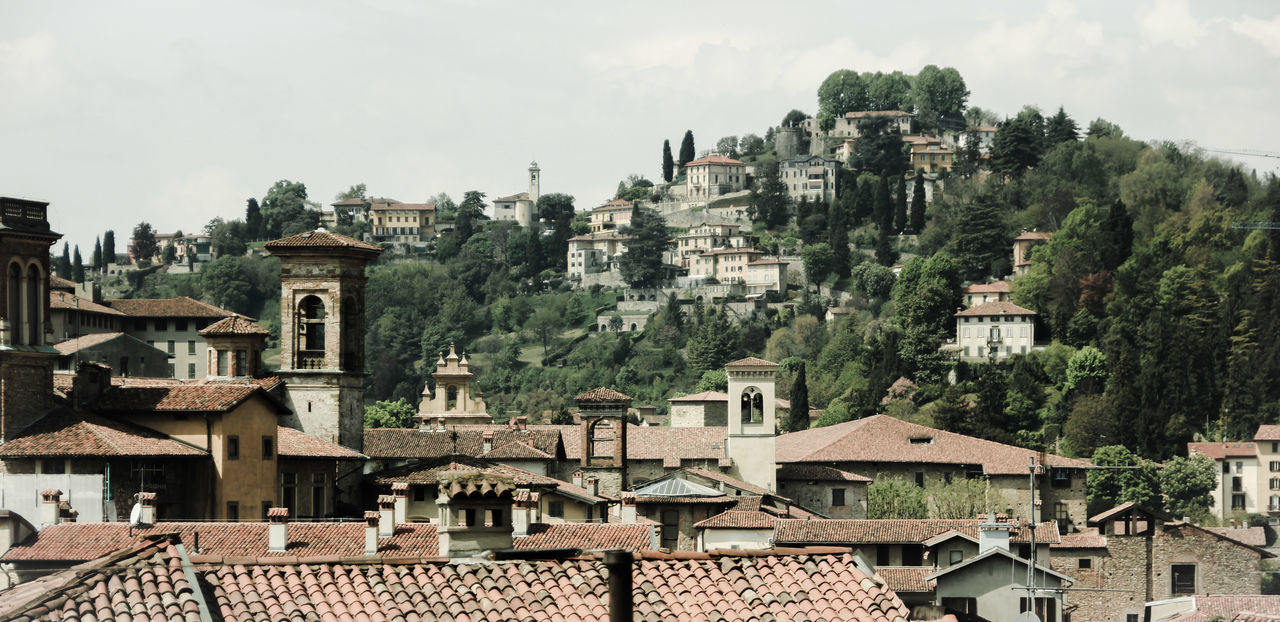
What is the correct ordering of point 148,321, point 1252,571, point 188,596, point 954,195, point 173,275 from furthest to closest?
1. point 173,275
2. point 954,195
3. point 148,321
4. point 1252,571
5. point 188,596

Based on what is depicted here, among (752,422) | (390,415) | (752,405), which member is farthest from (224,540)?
(390,415)

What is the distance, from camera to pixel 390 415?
11112 cm

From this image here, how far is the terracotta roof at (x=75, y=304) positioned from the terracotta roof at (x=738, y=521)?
36329mm

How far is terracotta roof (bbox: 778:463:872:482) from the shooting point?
74.1 m

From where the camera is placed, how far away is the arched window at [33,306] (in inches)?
1661

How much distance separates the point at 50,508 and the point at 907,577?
76.0ft

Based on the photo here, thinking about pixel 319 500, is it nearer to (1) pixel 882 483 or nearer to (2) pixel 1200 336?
(1) pixel 882 483

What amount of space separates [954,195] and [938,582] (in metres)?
135

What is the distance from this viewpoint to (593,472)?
66625 mm

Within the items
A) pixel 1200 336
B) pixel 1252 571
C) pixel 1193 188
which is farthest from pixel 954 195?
pixel 1252 571

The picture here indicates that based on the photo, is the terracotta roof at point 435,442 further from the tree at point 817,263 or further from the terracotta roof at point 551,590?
the tree at point 817,263

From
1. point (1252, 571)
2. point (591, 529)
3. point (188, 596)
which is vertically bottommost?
point (1252, 571)

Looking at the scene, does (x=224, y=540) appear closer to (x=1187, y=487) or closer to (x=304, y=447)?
(x=304, y=447)

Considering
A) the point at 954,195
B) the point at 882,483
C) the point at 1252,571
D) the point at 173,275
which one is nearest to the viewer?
the point at 1252,571
